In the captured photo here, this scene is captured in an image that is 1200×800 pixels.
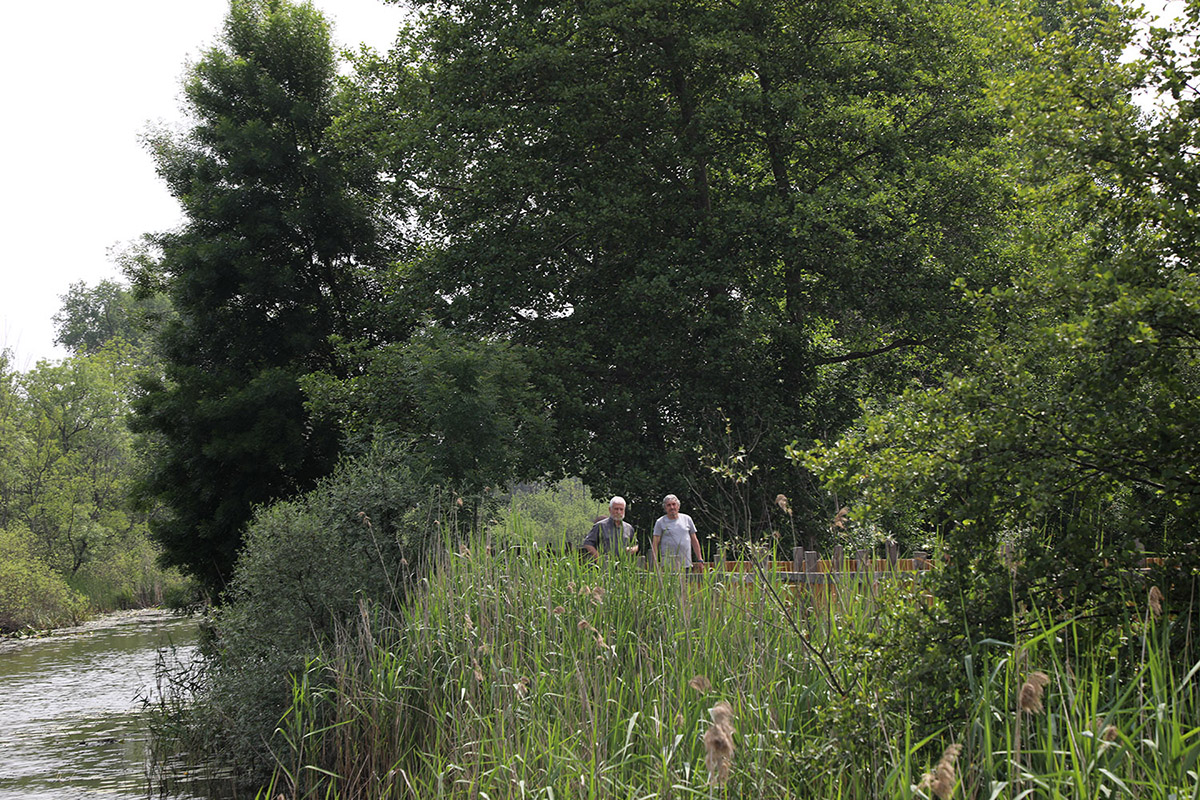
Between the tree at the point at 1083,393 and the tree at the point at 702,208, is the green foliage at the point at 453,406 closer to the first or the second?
the tree at the point at 702,208

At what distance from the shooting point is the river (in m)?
12.4

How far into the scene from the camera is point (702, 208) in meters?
20.1

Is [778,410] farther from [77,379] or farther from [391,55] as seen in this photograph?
[77,379]

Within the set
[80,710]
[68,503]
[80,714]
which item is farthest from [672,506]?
[68,503]

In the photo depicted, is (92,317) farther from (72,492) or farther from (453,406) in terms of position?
(453,406)

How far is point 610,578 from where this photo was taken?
24.8ft

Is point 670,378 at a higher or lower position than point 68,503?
higher

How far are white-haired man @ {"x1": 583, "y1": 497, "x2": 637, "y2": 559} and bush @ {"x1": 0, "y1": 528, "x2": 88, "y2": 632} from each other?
2735 centimetres

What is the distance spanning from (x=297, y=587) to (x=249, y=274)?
1160 cm

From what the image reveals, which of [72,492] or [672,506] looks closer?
[672,506]

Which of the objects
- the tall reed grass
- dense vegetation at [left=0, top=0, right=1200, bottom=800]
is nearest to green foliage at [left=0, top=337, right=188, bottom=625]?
dense vegetation at [left=0, top=0, right=1200, bottom=800]

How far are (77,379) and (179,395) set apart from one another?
31.1 metres

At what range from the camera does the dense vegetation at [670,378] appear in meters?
5.11

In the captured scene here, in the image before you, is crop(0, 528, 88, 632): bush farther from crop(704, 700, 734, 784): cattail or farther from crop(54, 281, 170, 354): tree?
crop(54, 281, 170, 354): tree
